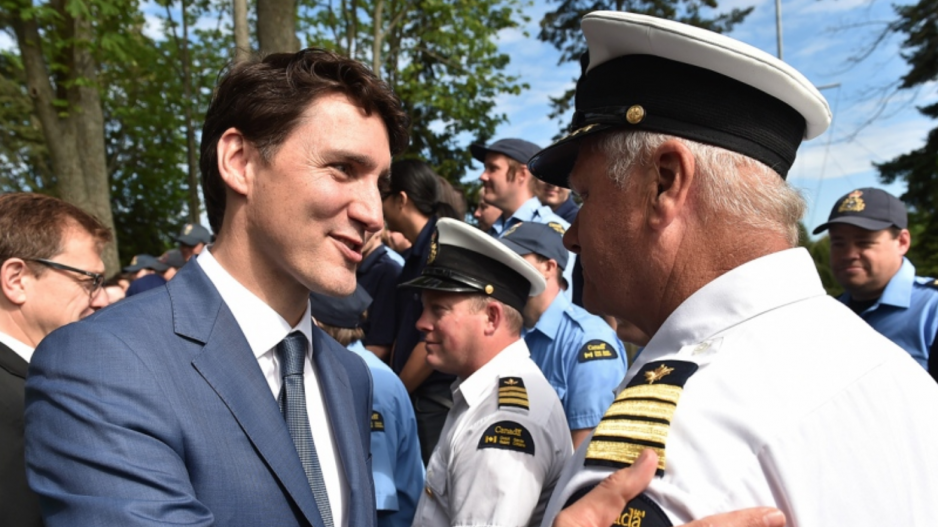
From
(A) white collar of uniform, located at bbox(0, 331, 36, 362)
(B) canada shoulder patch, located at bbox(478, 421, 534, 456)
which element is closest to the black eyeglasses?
(A) white collar of uniform, located at bbox(0, 331, 36, 362)

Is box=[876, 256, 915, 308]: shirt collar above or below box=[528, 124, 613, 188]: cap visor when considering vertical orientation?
below

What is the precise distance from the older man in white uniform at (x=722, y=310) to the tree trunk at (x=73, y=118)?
11.9m

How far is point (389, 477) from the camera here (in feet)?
10.9

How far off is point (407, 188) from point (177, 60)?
16456mm

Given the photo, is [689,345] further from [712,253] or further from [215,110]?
[215,110]

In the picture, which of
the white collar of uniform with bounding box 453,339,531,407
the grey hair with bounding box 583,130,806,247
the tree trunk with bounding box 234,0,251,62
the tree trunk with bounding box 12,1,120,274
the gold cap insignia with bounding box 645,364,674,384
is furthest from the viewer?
the tree trunk with bounding box 12,1,120,274

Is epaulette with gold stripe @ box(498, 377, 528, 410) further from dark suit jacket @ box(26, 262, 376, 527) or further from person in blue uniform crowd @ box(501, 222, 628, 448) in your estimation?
dark suit jacket @ box(26, 262, 376, 527)

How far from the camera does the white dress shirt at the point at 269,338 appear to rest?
1.94 metres

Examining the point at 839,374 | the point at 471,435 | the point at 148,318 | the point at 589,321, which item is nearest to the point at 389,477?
the point at 471,435

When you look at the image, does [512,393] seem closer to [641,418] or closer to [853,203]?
[641,418]

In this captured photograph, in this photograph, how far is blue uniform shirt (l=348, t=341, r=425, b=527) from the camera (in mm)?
3287

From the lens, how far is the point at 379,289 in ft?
15.8

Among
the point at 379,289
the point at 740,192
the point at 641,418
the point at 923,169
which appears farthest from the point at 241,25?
the point at 923,169

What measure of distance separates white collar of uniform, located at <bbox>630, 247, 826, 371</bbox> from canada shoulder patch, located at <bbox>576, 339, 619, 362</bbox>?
2.32 metres
